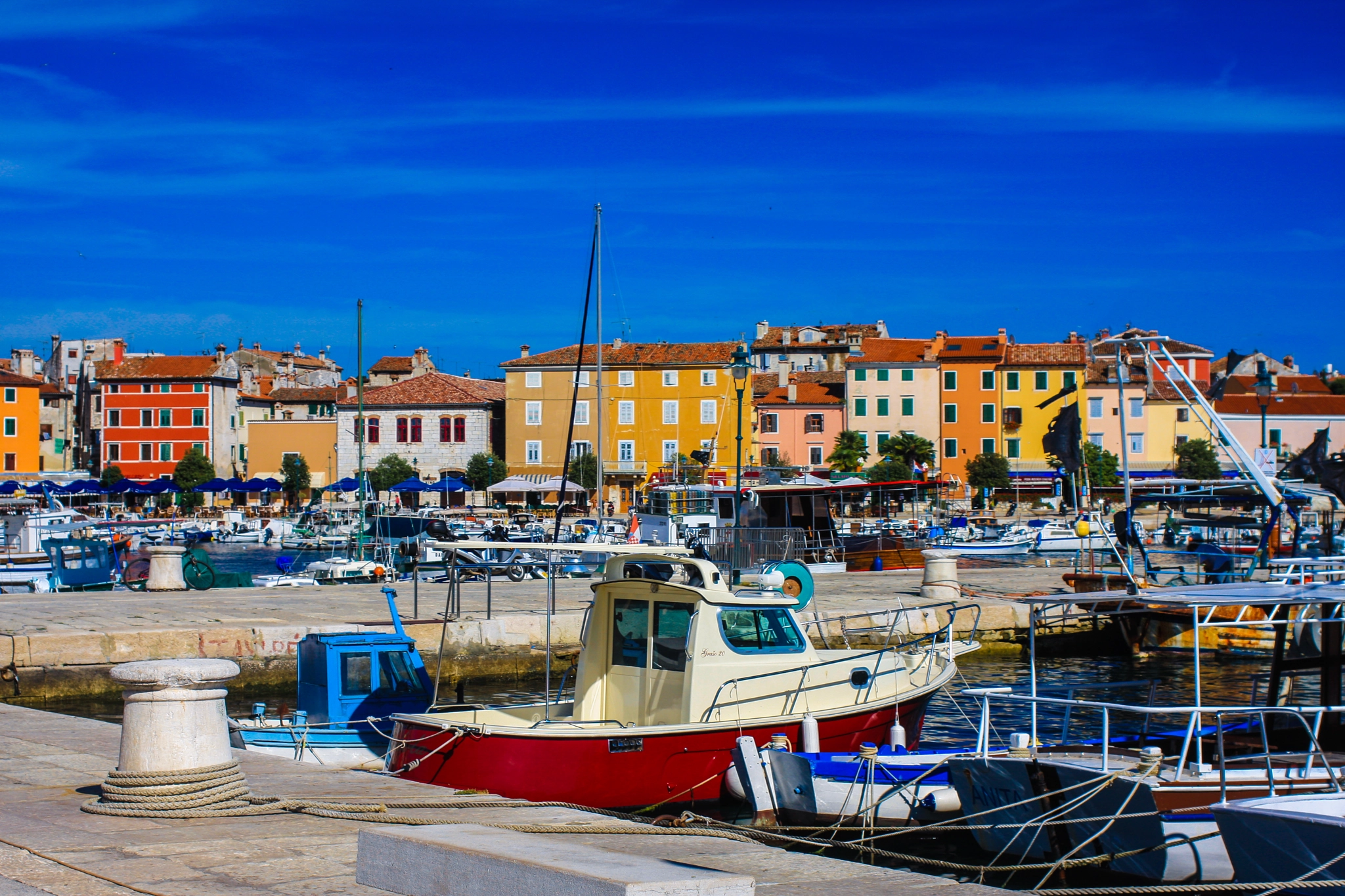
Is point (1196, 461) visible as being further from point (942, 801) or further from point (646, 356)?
point (942, 801)

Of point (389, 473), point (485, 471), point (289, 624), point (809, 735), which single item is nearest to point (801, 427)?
point (485, 471)

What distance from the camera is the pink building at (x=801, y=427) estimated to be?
73.3 m

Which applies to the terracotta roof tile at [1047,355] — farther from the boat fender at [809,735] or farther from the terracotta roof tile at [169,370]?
the boat fender at [809,735]

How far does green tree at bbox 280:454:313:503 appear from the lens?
77.4 m

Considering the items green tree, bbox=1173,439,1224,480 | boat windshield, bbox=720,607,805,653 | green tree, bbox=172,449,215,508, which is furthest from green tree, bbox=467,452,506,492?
boat windshield, bbox=720,607,805,653

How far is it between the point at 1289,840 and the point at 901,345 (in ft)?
226

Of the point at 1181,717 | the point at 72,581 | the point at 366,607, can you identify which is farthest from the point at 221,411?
the point at 1181,717

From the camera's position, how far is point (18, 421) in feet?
235

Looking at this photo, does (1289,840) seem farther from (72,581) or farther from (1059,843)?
(72,581)

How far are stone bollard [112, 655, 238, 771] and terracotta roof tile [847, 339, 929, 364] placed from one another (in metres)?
66.0

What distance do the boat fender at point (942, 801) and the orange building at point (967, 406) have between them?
63.3 meters

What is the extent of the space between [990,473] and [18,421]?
173 feet

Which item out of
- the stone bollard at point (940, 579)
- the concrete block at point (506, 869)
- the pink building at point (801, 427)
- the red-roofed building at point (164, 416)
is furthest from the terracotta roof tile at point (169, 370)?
the concrete block at point (506, 869)

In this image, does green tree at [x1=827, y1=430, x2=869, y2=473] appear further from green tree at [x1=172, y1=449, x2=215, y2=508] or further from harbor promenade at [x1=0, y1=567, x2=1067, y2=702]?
harbor promenade at [x1=0, y1=567, x2=1067, y2=702]
